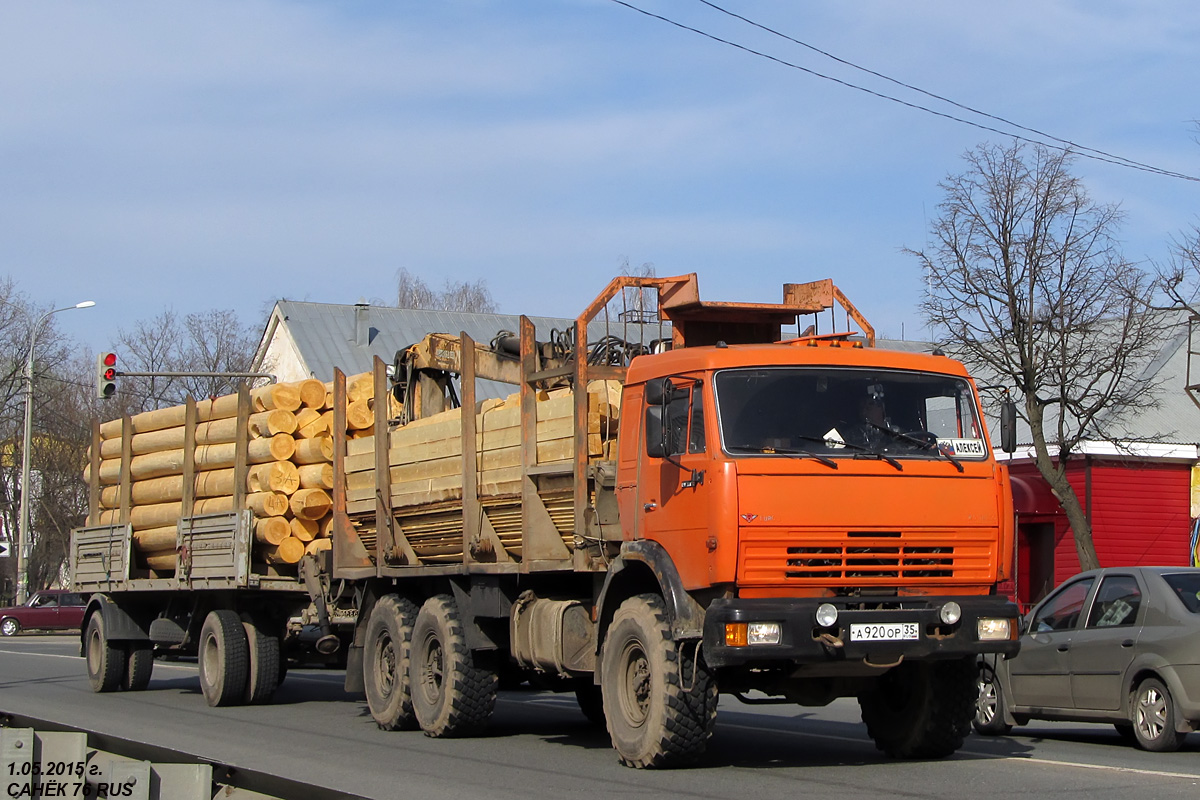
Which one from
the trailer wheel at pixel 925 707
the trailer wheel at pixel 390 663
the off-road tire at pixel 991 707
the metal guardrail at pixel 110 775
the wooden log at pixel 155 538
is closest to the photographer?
the metal guardrail at pixel 110 775

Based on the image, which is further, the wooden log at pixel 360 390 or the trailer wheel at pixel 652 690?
the wooden log at pixel 360 390

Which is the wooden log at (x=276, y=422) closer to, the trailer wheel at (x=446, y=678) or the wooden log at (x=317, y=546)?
the wooden log at (x=317, y=546)

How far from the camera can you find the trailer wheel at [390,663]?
499 inches

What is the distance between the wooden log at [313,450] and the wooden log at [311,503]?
1.13 ft

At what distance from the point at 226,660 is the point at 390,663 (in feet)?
10.2

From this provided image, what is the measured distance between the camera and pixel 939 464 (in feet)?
30.3

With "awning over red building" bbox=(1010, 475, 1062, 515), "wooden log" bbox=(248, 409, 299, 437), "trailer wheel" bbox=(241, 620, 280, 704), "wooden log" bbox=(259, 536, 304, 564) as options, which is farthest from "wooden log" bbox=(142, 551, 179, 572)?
"awning over red building" bbox=(1010, 475, 1062, 515)

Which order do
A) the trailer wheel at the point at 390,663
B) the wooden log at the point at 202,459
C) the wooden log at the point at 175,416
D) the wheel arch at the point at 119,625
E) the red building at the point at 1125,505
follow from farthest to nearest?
the red building at the point at 1125,505, the wheel arch at the point at 119,625, the wooden log at the point at 175,416, the wooden log at the point at 202,459, the trailer wheel at the point at 390,663

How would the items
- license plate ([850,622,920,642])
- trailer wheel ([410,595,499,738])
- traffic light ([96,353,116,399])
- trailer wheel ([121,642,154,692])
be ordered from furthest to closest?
traffic light ([96,353,116,399]) < trailer wheel ([121,642,154,692]) < trailer wheel ([410,595,499,738]) < license plate ([850,622,920,642])

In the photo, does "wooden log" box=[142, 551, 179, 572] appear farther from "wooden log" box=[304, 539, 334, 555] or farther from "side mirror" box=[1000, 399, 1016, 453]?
"side mirror" box=[1000, 399, 1016, 453]

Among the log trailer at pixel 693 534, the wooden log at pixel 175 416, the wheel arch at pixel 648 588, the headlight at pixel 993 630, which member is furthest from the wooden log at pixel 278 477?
the headlight at pixel 993 630

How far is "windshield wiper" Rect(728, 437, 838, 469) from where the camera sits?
893cm

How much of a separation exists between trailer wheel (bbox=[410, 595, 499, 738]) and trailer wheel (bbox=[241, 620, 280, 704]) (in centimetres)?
361

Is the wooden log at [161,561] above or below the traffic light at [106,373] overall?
below
